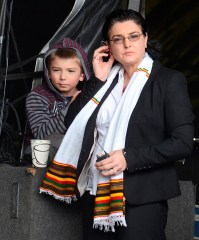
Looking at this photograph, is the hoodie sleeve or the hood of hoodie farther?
the hood of hoodie

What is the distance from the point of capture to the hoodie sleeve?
3.60 metres

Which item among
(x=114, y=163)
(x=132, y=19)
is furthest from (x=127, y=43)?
(x=114, y=163)

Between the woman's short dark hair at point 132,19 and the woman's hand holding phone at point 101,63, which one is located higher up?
the woman's short dark hair at point 132,19

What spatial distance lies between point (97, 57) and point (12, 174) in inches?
29.9

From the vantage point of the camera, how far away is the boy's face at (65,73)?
3.72 m

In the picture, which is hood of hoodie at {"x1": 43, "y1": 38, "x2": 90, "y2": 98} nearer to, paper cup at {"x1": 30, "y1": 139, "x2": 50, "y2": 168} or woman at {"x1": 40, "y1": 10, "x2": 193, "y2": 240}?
paper cup at {"x1": 30, "y1": 139, "x2": 50, "y2": 168}

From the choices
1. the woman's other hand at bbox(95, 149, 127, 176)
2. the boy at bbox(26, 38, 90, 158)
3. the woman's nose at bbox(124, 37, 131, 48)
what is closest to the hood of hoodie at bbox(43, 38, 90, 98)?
the boy at bbox(26, 38, 90, 158)

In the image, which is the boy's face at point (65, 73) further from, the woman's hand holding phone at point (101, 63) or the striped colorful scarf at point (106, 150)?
the striped colorful scarf at point (106, 150)

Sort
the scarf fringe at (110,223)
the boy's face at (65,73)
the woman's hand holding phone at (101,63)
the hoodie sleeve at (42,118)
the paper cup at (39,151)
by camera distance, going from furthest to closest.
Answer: the boy's face at (65,73) < the hoodie sleeve at (42,118) < the paper cup at (39,151) < the woman's hand holding phone at (101,63) < the scarf fringe at (110,223)

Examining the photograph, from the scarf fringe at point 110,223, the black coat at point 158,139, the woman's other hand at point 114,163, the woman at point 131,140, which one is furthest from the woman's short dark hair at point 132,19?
the scarf fringe at point 110,223

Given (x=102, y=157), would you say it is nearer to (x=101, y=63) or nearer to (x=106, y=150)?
(x=106, y=150)

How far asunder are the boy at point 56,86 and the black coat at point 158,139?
0.81 metres

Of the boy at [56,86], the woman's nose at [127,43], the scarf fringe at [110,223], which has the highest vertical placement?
the woman's nose at [127,43]

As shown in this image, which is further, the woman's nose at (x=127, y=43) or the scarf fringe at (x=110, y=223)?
the woman's nose at (x=127, y=43)
